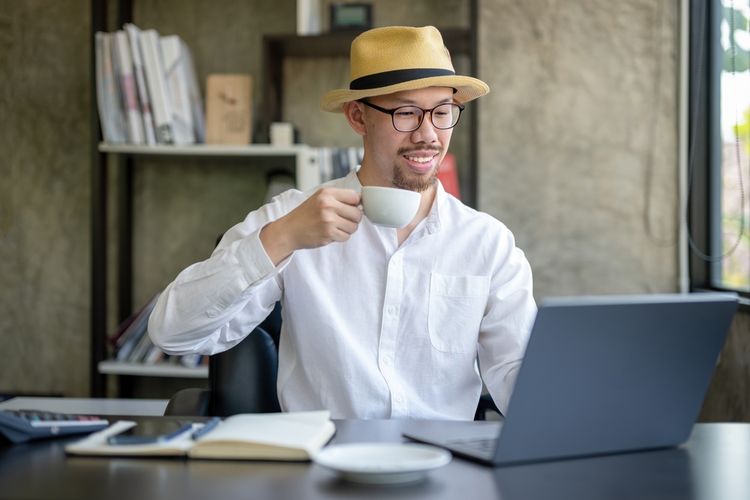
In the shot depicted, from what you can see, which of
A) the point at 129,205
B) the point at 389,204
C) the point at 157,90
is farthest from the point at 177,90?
the point at 389,204

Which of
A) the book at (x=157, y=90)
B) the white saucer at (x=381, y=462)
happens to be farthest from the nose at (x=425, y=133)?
the book at (x=157, y=90)

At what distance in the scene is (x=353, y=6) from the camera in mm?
3053

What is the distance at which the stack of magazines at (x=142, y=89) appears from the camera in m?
2.98

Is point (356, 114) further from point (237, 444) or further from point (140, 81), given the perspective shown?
point (140, 81)

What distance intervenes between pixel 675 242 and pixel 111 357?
2.02m

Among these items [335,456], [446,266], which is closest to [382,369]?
[446,266]

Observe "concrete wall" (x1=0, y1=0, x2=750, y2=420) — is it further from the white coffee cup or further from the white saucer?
the white saucer

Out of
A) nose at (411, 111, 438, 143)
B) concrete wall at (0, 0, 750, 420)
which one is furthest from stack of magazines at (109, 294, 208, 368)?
nose at (411, 111, 438, 143)

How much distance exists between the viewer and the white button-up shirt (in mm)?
1695

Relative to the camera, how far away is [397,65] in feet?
5.89

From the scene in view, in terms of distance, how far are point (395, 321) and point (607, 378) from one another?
71 cm

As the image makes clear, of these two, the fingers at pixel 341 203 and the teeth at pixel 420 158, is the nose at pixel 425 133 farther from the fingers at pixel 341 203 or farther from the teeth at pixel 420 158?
the fingers at pixel 341 203

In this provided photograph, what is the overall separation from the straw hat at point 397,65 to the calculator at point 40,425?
2.95ft

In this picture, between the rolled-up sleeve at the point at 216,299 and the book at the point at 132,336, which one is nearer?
the rolled-up sleeve at the point at 216,299
